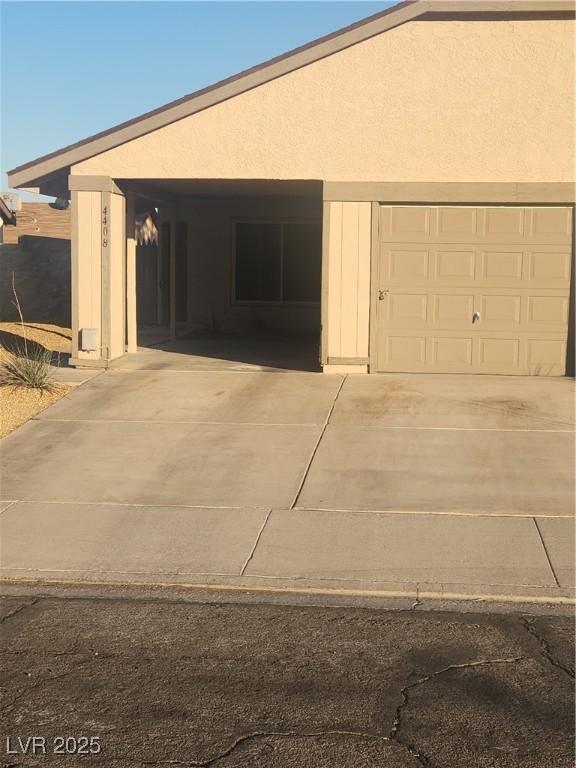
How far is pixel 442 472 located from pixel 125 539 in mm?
3554

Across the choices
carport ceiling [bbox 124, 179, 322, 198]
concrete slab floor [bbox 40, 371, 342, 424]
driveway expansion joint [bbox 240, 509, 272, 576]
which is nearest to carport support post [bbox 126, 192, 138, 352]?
carport ceiling [bbox 124, 179, 322, 198]

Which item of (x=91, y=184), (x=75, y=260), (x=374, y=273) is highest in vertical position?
(x=91, y=184)

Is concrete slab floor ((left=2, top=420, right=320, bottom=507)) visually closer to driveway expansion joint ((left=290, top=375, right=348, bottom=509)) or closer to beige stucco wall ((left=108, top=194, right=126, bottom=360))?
driveway expansion joint ((left=290, top=375, right=348, bottom=509))

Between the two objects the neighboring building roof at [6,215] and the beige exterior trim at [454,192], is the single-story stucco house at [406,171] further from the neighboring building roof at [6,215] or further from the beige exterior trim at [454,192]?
the neighboring building roof at [6,215]

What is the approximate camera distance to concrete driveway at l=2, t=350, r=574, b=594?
7.53 meters

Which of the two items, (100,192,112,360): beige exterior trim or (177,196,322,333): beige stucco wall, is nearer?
(100,192,112,360): beige exterior trim

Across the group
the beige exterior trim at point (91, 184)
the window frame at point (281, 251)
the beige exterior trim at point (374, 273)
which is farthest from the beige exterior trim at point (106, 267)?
the window frame at point (281, 251)

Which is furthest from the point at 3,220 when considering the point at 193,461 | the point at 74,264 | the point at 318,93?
the point at 193,461

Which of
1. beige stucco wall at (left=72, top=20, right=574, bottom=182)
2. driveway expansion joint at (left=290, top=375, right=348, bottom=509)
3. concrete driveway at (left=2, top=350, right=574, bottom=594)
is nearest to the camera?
concrete driveway at (left=2, top=350, right=574, bottom=594)

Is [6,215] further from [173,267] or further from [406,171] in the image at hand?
[406,171]

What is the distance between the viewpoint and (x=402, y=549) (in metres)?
7.75

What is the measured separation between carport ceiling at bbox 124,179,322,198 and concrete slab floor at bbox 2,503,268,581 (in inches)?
311

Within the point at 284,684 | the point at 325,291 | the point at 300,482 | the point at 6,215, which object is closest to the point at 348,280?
the point at 325,291

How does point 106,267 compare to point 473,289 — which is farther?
point 106,267
